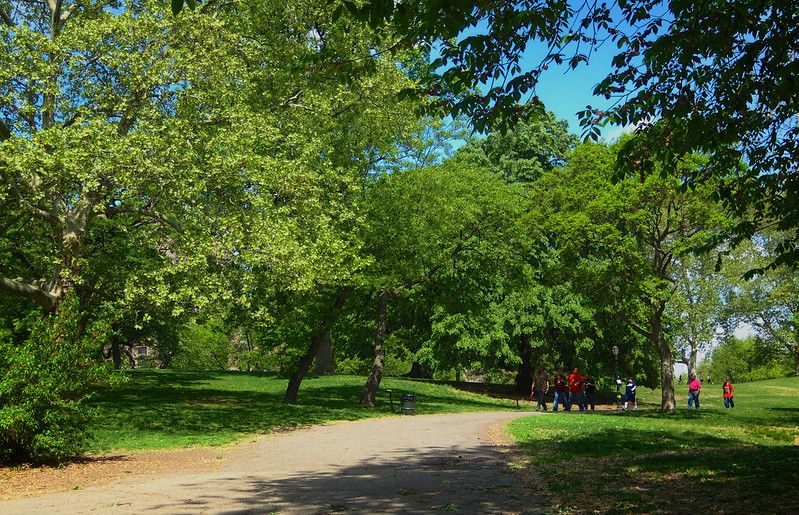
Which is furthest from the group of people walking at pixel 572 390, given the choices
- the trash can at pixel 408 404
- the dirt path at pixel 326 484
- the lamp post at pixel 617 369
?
A: the dirt path at pixel 326 484

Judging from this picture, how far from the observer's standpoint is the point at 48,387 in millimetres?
10867

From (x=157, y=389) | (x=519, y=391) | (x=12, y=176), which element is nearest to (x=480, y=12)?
(x=12, y=176)

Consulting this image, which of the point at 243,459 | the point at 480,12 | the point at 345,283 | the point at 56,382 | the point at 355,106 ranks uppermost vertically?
the point at 355,106

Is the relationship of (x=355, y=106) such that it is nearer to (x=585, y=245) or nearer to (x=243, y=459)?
(x=585, y=245)

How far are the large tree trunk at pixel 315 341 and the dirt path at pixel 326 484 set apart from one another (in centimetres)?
819

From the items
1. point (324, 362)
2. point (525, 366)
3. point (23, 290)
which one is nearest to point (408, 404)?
point (23, 290)

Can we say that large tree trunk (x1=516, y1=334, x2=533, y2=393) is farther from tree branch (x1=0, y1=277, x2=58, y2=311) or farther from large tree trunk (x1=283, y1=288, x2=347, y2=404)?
tree branch (x1=0, y1=277, x2=58, y2=311)

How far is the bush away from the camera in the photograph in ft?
34.9

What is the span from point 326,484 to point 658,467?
4998mm

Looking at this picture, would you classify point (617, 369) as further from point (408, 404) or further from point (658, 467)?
point (658, 467)

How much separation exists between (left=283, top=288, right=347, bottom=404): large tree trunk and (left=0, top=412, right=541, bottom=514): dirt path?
819 cm

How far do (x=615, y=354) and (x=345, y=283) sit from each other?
20432 mm

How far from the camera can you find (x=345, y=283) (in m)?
21.0

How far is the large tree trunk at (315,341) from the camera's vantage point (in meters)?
23.5
